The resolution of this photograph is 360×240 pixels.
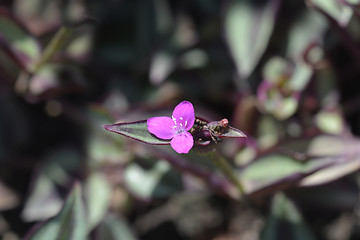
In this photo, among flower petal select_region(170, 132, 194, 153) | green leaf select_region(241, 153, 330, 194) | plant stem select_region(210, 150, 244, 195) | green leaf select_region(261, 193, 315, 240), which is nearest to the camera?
flower petal select_region(170, 132, 194, 153)

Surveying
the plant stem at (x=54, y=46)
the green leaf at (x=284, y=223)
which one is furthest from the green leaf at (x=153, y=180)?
the plant stem at (x=54, y=46)

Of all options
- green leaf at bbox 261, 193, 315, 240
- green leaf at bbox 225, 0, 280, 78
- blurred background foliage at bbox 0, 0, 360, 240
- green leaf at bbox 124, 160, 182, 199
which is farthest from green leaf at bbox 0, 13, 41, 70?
green leaf at bbox 261, 193, 315, 240

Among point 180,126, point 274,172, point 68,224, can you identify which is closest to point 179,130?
point 180,126

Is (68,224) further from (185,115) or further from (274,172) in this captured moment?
(274,172)

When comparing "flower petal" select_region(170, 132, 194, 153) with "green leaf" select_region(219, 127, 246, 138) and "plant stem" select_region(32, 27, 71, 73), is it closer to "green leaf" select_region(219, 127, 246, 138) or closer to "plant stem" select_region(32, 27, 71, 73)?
"green leaf" select_region(219, 127, 246, 138)

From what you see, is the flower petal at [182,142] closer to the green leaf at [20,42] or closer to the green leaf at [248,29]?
the green leaf at [248,29]

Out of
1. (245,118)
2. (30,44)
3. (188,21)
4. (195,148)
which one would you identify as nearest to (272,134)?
(245,118)
